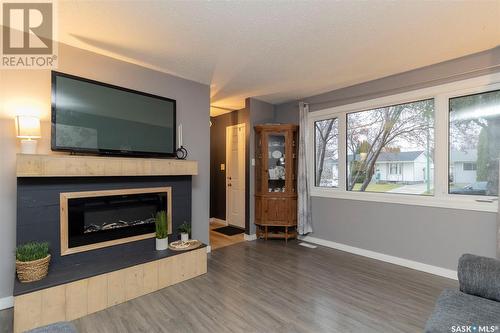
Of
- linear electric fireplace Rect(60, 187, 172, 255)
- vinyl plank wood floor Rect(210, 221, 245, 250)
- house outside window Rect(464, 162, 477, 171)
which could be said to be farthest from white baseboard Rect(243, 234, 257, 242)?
house outside window Rect(464, 162, 477, 171)

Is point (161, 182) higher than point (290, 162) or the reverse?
the reverse

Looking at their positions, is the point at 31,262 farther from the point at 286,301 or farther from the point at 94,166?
the point at 286,301

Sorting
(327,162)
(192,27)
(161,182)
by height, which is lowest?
(161,182)

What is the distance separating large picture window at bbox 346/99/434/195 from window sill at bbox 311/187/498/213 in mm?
98

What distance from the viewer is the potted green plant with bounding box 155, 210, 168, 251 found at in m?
2.79

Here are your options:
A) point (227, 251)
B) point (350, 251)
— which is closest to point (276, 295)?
point (227, 251)

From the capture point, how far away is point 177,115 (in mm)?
3270

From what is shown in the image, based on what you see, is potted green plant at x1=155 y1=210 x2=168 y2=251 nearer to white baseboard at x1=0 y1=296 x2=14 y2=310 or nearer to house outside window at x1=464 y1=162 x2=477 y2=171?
white baseboard at x1=0 y1=296 x2=14 y2=310

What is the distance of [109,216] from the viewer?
265 cm

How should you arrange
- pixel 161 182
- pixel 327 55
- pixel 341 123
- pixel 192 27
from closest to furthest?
pixel 192 27 < pixel 327 55 < pixel 161 182 < pixel 341 123

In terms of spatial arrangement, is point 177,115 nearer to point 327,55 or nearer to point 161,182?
point 161,182

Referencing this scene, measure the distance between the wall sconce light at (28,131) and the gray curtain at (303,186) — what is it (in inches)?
131

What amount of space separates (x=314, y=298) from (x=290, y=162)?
2.28 m

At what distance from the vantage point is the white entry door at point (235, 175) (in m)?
5.01
